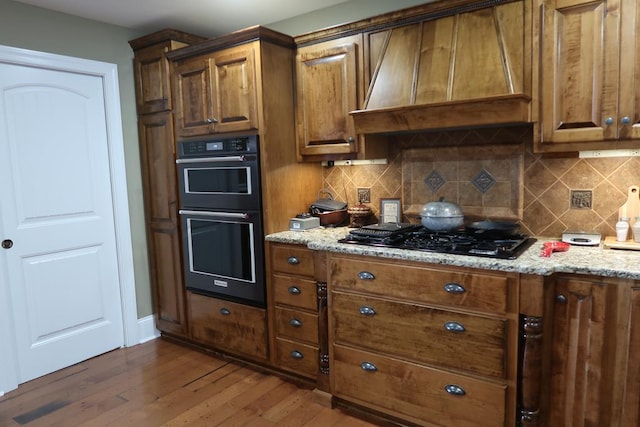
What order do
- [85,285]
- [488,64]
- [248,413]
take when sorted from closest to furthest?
[488,64] → [248,413] → [85,285]

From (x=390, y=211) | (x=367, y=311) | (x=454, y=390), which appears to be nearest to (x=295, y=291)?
(x=367, y=311)

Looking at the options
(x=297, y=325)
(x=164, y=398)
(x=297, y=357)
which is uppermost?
(x=297, y=325)

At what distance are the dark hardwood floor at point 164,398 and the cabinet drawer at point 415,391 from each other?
187 millimetres

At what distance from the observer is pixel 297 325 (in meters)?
2.72

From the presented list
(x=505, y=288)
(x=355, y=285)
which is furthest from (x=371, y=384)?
(x=505, y=288)

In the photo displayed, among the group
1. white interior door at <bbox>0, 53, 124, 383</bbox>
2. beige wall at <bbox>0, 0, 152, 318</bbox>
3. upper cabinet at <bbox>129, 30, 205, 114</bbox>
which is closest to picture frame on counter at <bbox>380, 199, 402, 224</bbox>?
upper cabinet at <bbox>129, 30, 205, 114</bbox>

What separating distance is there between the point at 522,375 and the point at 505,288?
0.39 m

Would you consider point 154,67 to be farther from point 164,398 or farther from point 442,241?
point 442,241

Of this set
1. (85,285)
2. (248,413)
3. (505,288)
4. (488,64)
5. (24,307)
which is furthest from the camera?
(85,285)

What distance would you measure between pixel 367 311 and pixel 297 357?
27.0 inches

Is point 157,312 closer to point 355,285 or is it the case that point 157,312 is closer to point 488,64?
point 355,285

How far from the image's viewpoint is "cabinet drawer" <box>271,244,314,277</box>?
8.61 feet

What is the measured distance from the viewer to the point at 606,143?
6.68 feet

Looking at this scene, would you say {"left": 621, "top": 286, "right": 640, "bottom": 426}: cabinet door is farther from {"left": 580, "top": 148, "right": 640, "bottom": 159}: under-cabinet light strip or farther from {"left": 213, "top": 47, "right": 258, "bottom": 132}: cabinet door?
{"left": 213, "top": 47, "right": 258, "bottom": 132}: cabinet door
